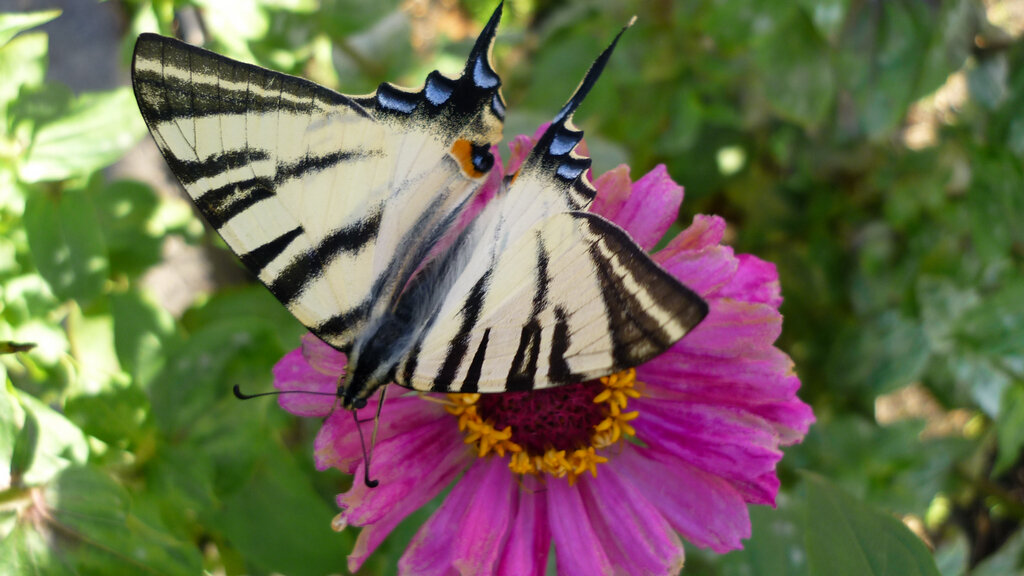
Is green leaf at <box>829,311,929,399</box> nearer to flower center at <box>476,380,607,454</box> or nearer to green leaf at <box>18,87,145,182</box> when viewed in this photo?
flower center at <box>476,380,607,454</box>

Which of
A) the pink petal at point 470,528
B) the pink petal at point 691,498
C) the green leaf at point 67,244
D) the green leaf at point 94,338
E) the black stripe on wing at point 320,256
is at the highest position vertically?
the green leaf at point 67,244

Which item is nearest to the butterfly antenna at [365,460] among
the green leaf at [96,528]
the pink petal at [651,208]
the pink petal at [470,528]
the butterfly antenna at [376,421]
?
the butterfly antenna at [376,421]

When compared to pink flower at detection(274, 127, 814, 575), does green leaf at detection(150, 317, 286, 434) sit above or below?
above

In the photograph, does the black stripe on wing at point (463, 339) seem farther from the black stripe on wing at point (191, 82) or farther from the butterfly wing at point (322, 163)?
the black stripe on wing at point (191, 82)

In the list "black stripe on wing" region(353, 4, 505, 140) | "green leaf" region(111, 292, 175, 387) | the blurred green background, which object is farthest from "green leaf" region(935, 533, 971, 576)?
"green leaf" region(111, 292, 175, 387)

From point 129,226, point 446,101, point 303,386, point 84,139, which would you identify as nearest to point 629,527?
point 303,386
